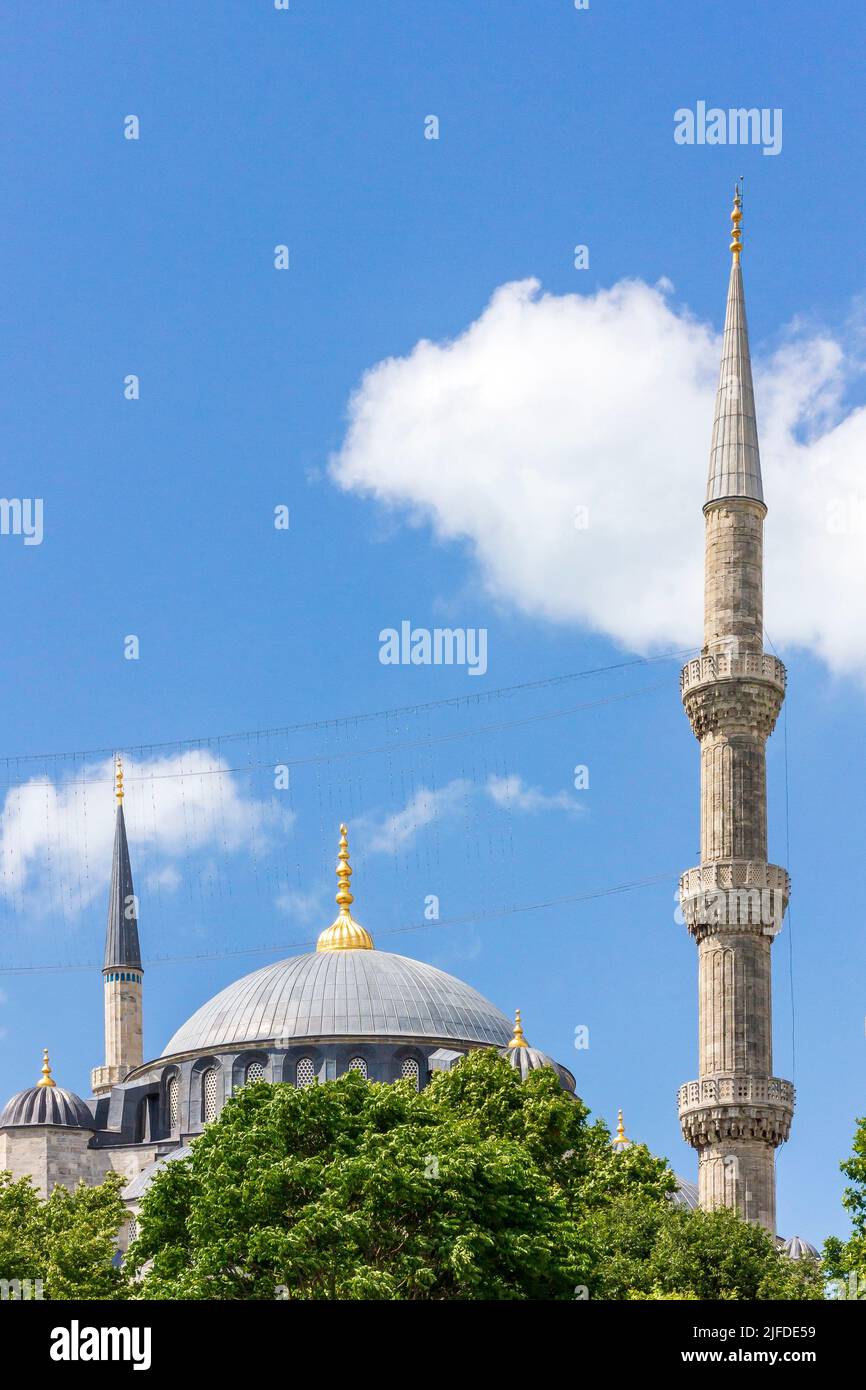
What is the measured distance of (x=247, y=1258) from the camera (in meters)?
33.9

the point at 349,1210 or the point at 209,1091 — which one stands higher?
the point at 209,1091

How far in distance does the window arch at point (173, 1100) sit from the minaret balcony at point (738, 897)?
2669 centimetres

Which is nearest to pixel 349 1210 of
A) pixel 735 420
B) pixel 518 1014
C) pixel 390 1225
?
pixel 390 1225

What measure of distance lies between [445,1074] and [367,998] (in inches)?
959

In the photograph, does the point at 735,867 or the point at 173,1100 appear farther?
the point at 173,1100

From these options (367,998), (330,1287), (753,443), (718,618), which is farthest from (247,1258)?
(367,998)

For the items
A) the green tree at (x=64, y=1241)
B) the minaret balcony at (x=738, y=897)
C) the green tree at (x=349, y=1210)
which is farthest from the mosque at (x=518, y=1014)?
the green tree at (x=349, y=1210)

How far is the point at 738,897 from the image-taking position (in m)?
50.9

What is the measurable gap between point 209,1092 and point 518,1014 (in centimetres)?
1104

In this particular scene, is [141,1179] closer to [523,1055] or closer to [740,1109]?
[523,1055]

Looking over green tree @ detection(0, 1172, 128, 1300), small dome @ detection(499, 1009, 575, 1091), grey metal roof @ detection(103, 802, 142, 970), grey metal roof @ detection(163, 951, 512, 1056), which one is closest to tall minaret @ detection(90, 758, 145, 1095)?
grey metal roof @ detection(103, 802, 142, 970)

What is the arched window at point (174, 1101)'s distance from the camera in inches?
2895

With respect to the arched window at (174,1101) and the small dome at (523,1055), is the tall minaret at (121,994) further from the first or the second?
the small dome at (523,1055)

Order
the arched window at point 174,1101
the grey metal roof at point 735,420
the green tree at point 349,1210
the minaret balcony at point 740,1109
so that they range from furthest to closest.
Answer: the arched window at point 174,1101 → the grey metal roof at point 735,420 → the minaret balcony at point 740,1109 → the green tree at point 349,1210
